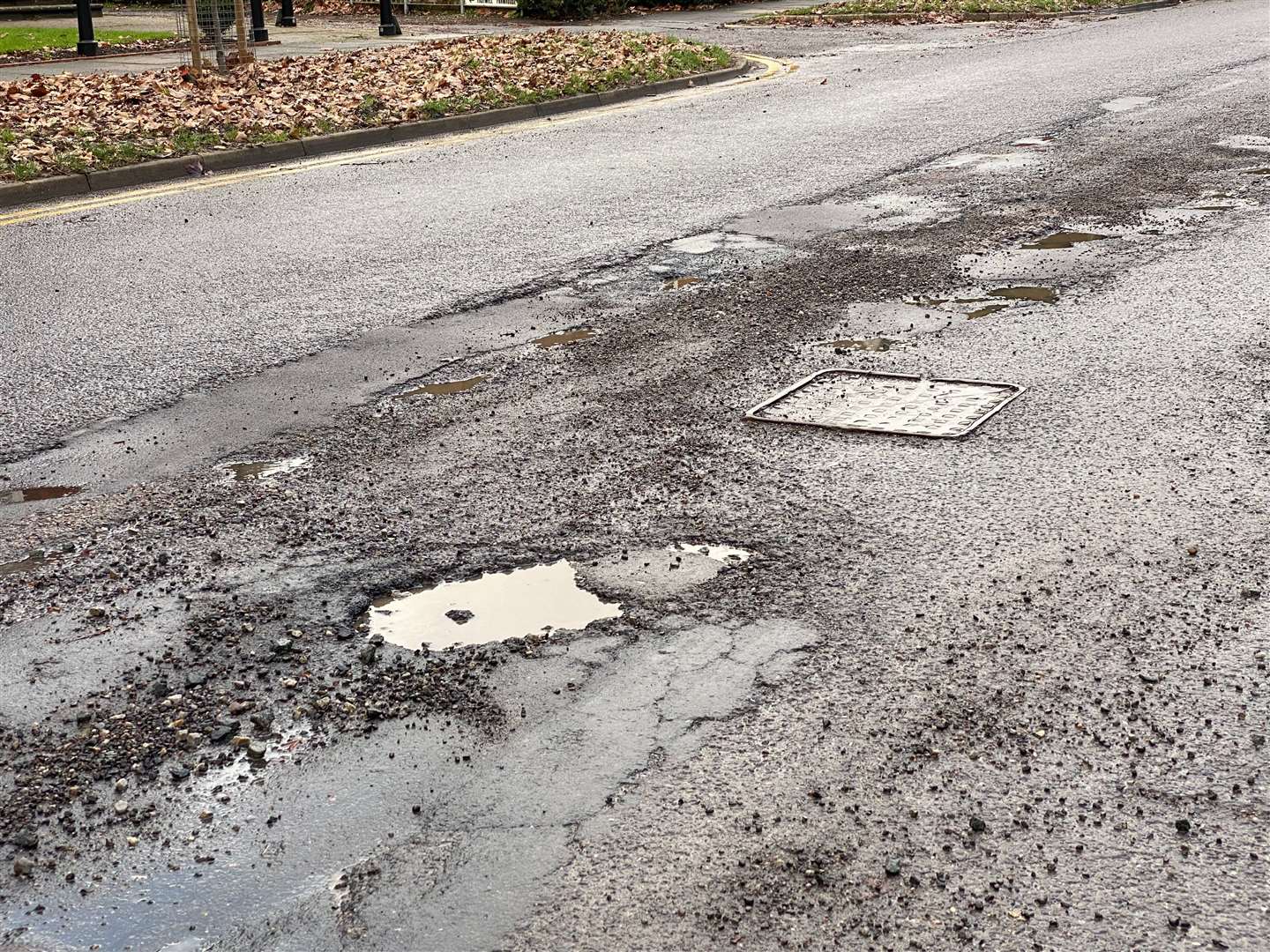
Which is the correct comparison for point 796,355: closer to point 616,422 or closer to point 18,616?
point 616,422

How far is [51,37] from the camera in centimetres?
2327

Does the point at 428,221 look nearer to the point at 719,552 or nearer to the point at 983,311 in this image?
the point at 983,311

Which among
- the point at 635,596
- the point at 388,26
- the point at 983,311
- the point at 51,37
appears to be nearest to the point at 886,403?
the point at 983,311

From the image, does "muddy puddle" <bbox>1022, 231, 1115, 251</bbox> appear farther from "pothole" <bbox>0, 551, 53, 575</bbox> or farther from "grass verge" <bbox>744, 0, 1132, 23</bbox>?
"grass verge" <bbox>744, 0, 1132, 23</bbox>

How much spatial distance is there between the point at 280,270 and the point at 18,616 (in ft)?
14.5

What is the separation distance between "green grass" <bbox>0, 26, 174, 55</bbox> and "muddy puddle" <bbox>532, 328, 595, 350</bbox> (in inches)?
658

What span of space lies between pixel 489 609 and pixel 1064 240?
17.4ft

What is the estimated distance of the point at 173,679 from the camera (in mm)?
3547

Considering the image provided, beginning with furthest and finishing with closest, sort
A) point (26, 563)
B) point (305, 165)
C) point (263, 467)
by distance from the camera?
point (305, 165)
point (263, 467)
point (26, 563)

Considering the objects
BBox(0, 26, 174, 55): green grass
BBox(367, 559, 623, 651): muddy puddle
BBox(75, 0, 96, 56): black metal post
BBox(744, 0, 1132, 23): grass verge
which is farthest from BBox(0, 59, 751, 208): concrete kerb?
BBox(744, 0, 1132, 23): grass verge

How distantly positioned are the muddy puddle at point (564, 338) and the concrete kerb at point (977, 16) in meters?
19.8

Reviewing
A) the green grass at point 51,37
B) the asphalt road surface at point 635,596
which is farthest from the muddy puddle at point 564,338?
the green grass at point 51,37

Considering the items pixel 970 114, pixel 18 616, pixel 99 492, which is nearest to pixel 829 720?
pixel 18 616

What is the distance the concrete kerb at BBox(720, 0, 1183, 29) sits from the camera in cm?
2489
